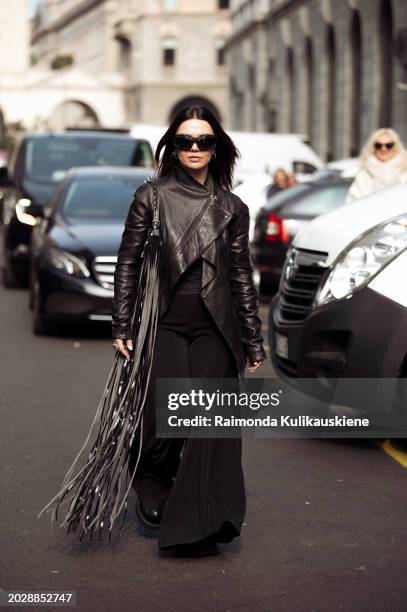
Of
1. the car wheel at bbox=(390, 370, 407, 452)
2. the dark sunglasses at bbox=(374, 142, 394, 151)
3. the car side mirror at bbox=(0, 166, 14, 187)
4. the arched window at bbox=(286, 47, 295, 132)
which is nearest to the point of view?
the car wheel at bbox=(390, 370, 407, 452)

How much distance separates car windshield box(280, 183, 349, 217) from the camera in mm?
16734

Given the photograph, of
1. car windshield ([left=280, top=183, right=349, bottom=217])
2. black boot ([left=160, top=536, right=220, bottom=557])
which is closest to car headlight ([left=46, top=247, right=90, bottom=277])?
car windshield ([left=280, top=183, right=349, bottom=217])

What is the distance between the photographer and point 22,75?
119m

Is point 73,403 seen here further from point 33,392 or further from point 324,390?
point 324,390

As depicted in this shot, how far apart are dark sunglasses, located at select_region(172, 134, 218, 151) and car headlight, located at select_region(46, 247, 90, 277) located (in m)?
7.47

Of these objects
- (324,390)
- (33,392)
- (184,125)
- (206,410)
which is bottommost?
(33,392)

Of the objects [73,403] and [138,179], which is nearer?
[73,403]

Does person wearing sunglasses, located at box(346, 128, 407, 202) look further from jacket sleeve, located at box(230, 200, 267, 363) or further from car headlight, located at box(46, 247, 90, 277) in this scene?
jacket sleeve, located at box(230, 200, 267, 363)

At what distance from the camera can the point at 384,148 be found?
12.2 meters

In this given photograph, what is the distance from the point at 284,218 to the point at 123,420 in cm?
1119

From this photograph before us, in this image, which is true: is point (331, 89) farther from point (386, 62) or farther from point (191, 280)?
point (191, 280)

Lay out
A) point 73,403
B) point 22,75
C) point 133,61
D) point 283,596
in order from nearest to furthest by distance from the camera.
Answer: point 283,596
point 73,403
point 133,61
point 22,75

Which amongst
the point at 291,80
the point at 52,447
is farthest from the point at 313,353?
the point at 291,80

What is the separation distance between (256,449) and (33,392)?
243 cm
